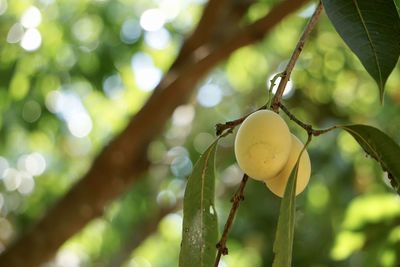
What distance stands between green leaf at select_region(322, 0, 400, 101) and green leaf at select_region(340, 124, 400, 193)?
0.15m

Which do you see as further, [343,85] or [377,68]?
[343,85]

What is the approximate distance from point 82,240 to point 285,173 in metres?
3.39

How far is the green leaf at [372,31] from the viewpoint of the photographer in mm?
1010

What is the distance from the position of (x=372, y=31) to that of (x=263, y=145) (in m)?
0.20

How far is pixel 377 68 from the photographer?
1012 millimetres

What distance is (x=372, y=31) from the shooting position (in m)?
1.03

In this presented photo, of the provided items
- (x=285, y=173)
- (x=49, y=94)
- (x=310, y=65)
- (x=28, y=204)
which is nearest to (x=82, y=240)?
(x=28, y=204)

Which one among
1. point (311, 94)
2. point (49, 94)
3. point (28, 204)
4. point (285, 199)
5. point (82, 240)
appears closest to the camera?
point (285, 199)

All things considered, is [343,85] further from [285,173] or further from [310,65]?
[285,173]

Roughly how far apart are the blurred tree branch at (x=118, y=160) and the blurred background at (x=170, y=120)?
0.14 meters

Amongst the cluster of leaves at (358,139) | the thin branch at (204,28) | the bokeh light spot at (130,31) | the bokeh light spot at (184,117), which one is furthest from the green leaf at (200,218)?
the bokeh light spot at (184,117)

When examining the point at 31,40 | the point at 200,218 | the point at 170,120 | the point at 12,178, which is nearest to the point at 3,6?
the point at 31,40

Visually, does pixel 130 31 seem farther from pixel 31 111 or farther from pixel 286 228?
pixel 286 228

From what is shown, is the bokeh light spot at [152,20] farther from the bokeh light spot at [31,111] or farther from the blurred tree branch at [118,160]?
the blurred tree branch at [118,160]
